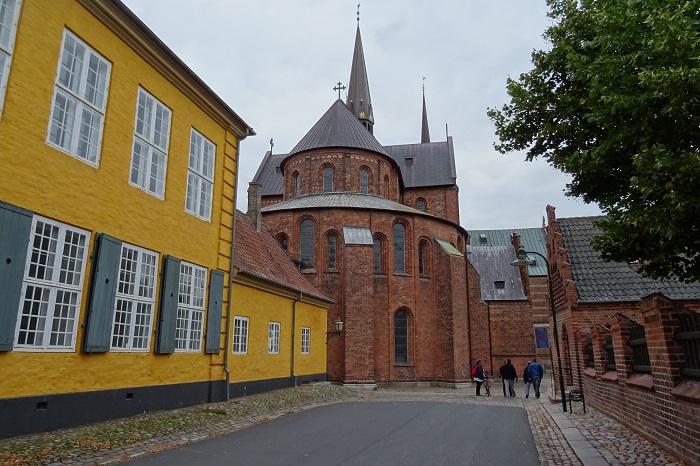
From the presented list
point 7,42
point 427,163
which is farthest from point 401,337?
point 7,42

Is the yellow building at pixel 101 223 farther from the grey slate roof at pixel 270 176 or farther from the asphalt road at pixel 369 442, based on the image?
the grey slate roof at pixel 270 176

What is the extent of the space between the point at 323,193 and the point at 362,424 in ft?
74.3

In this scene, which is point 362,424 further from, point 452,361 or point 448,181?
point 448,181

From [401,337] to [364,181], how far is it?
11.0m

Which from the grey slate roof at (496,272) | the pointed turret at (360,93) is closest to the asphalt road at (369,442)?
the grey slate roof at (496,272)

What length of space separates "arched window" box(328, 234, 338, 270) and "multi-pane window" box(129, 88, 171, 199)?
17.5 m

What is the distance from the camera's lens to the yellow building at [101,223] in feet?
25.9

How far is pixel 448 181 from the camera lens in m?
43.0

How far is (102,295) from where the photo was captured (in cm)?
934

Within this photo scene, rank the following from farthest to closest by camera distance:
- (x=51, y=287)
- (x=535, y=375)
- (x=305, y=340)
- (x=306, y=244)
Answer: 1. (x=306, y=244)
2. (x=305, y=340)
3. (x=535, y=375)
4. (x=51, y=287)

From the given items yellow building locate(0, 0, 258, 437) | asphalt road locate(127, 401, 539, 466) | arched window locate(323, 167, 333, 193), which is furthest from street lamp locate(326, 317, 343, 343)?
yellow building locate(0, 0, 258, 437)

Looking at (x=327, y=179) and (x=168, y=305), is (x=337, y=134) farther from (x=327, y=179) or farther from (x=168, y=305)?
(x=168, y=305)

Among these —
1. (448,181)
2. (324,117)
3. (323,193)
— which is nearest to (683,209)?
(323,193)

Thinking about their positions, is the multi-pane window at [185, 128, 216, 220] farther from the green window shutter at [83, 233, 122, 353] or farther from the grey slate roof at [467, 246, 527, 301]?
the grey slate roof at [467, 246, 527, 301]
